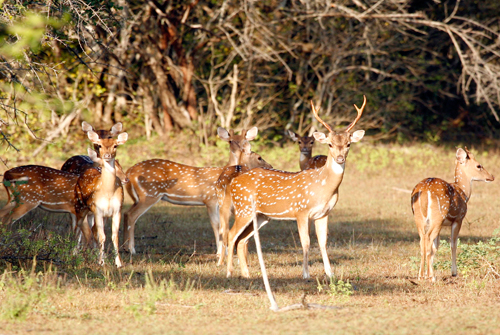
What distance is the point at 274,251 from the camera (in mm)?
10102

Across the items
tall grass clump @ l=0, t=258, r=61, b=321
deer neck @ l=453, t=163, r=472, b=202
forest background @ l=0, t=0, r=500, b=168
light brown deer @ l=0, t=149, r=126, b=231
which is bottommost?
tall grass clump @ l=0, t=258, r=61, b=321

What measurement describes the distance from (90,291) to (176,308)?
1.12 metres

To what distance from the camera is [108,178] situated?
8828mm

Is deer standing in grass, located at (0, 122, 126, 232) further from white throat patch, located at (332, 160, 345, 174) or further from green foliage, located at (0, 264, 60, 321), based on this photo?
green foliage, located at (0, 264, 60, 321)

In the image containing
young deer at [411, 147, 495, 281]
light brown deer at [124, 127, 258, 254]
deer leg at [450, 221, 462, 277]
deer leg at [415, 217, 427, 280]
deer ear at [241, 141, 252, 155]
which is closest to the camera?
deer leg at [415, 217, 427, 280]

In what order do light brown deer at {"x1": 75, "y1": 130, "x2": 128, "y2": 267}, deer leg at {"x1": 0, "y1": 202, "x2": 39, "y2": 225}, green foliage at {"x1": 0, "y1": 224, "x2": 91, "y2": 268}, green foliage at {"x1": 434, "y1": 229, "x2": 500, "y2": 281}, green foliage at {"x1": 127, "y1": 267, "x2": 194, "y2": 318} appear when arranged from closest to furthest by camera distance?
green foliage at {"x1": 127, "y1": 267, "x2": 194, "y2": 318} < green foliage at {"x1": 0, "y1": 224, "x2": 91, "y2": 268} < green foliage at {"x1": 434, "y1": 229, "x2": 500, "y2": 281} < light brown deer at {"x1": 75, "y1": 130, "x2": 128, "y2": 267} < deer leg at {"x1": 0, "y1": 202, "x2": 39, "y2": 225}

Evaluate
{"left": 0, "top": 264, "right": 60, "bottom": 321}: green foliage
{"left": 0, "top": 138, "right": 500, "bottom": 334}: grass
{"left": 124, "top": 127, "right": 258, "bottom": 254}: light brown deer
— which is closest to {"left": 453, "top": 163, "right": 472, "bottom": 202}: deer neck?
{"left": 0, "top": 138, "right": 500, "bottom": 334}: grass

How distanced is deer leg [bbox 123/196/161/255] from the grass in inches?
11.4

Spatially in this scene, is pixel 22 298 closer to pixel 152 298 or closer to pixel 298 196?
pixel 152 298

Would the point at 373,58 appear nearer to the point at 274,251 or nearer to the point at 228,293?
the point at 274,251

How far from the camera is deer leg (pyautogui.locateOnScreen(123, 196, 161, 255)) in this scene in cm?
1000

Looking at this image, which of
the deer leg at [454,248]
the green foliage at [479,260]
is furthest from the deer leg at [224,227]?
the deer leg at [454,248]

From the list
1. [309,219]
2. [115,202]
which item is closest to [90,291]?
[115,202]

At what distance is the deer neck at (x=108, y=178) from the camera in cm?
881
